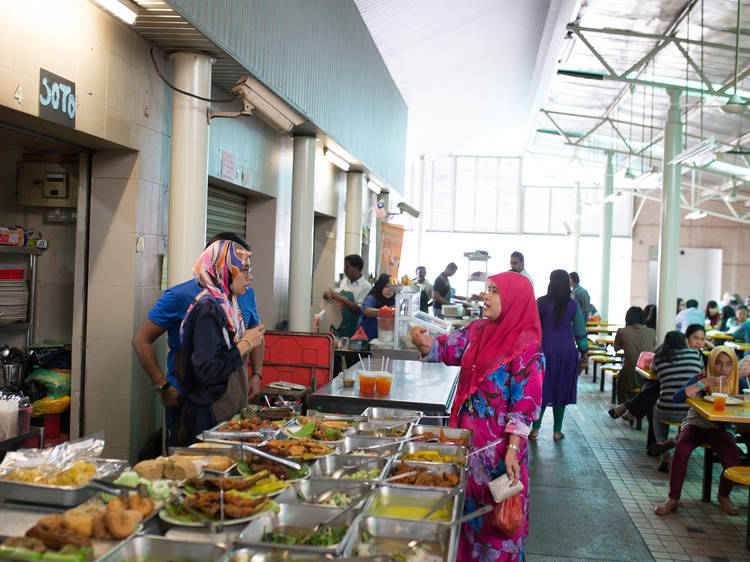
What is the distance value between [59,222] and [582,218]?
70.4 feet

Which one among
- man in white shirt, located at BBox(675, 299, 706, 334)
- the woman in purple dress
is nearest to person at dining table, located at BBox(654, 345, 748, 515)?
the woman in purple dress

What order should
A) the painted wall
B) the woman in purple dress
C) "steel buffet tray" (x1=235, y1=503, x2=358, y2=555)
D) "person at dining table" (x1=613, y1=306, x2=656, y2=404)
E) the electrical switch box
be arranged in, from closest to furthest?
"steel buffet tray" (x1=235, y1=503, x2=358, y2=555) < the electrical switch box < the woman in purple dress < "person at dining table" (x1=613, y1=306, x2=656, y2=404) < the painted wall

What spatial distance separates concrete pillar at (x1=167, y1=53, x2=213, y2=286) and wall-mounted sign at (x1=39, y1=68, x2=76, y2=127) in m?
0.97

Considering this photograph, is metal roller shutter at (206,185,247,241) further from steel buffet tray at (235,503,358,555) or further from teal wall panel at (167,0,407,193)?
steel buffet tray at (235,503,358,555)

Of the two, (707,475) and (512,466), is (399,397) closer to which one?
(512,466)

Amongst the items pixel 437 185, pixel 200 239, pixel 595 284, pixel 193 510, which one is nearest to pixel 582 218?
pixel 595 284

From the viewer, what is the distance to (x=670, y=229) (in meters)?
9.46

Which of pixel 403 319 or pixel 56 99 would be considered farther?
pixel 403 319

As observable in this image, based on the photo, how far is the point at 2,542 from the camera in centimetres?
174

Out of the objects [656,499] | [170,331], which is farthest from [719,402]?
[170,331]

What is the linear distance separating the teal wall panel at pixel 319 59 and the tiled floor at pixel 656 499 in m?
4.14

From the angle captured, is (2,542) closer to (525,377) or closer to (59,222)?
(525,377)

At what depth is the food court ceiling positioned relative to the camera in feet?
29.0

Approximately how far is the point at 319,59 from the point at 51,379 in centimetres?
443
